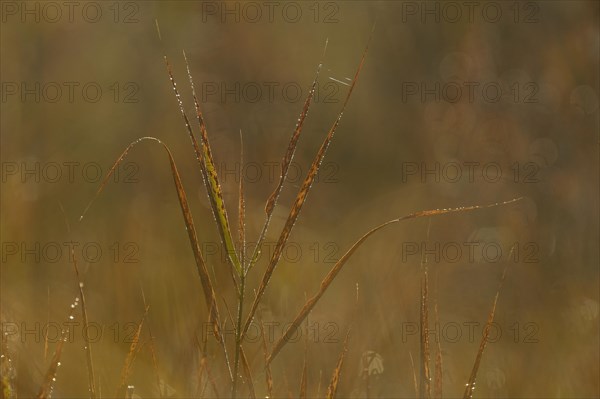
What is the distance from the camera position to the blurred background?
8.06ft

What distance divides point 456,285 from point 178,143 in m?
1.99

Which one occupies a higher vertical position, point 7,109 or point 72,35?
point 72,35

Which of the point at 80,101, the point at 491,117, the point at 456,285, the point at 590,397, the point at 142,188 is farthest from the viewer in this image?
the point at 80,101

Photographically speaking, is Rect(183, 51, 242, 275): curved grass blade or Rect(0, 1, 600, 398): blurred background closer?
Rect(183, 51, 242, 275): curved grass blade

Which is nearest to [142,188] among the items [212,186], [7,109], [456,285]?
[7,109]

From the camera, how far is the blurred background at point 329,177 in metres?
2.46

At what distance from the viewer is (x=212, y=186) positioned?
2.71ft

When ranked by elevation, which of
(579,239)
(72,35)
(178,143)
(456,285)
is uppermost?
(72,35)

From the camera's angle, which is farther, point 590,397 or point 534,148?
point 534,148

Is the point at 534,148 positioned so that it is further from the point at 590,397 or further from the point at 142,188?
the point at 590,397

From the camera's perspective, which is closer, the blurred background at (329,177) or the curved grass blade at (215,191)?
the curved grass blade at (215,191)

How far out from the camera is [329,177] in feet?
19.1

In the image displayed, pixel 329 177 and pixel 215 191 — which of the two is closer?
pixel 215 191

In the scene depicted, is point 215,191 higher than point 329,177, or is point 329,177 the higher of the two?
point 215,191
